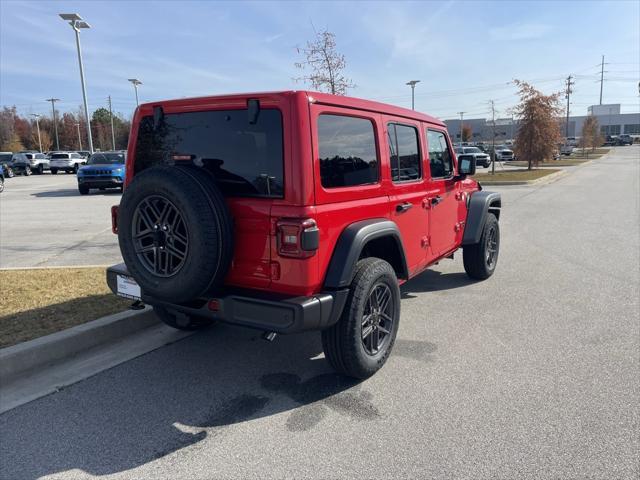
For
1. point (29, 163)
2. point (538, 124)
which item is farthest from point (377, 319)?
point (29, 163)

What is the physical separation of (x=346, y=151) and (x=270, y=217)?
0.80 metres

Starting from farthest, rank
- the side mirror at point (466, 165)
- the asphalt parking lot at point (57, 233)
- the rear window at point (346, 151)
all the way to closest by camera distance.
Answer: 1. the asphalt parking lot at point (57, 233)
2. the side mirror at point (466, 165)
3. the rear window at point (346, 151)

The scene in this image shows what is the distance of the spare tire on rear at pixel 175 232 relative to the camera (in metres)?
2.99

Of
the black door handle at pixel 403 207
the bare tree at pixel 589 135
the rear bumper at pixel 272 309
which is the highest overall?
the bare tree at pixel 589 135

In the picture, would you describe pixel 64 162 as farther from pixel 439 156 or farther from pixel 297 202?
pixel 297 202

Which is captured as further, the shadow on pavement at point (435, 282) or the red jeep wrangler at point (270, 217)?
the shadow on pavement at point (435, 282)

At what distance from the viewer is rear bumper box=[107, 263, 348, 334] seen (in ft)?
9.67

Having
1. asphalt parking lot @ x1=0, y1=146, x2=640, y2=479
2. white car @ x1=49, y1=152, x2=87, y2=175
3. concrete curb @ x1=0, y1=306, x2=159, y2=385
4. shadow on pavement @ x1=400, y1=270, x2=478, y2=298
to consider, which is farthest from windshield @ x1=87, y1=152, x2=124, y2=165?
white car @ x1=49, y1=152, x2=87, y2=175

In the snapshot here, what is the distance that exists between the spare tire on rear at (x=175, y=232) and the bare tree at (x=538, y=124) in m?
29.4

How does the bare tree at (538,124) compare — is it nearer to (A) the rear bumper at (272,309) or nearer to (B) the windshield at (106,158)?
(B) the windshield at (106,158)

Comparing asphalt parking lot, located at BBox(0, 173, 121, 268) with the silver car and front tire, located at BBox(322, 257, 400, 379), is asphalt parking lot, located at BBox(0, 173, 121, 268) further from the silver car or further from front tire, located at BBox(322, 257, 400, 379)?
the silver car

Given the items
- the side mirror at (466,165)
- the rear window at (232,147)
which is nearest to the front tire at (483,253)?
the side mirror at (466,165)

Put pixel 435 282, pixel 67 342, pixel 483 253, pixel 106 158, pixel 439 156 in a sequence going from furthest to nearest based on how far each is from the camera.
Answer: pixel 106 158
pixel 435 282
pixel 483 253
pixel 439 156
pixel 67 342

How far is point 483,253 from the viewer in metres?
6.12
